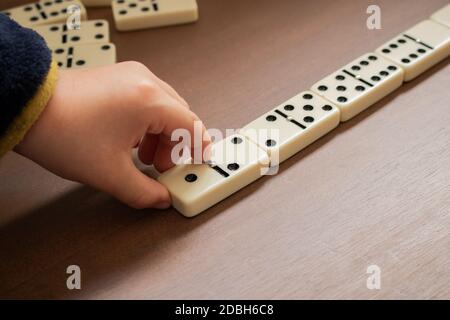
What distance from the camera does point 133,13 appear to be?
819mm

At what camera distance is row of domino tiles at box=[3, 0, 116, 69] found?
75cm

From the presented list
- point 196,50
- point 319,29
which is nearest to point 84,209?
point 196,50

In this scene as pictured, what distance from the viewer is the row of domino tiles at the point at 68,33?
0.75 meters

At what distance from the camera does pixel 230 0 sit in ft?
2.90

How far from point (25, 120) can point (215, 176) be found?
192mm

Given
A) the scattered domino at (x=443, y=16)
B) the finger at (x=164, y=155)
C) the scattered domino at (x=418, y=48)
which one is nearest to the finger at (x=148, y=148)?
the finger at (x=164, y=155)

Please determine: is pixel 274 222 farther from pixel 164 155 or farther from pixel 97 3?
pixel 97 3

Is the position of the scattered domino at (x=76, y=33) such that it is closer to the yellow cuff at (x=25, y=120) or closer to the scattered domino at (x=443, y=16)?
the yellow cuff at (x=25, y=120)

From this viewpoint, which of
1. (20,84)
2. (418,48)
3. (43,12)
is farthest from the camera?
(43,12)

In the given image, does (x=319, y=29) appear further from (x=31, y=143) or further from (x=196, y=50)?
(x=31, y=143)

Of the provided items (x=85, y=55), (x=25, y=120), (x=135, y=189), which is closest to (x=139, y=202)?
(x=135, y=189)

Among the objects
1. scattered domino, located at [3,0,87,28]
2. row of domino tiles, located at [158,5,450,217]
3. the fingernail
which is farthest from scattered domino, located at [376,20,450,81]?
scattered domino, located at [3,0,87,28]
